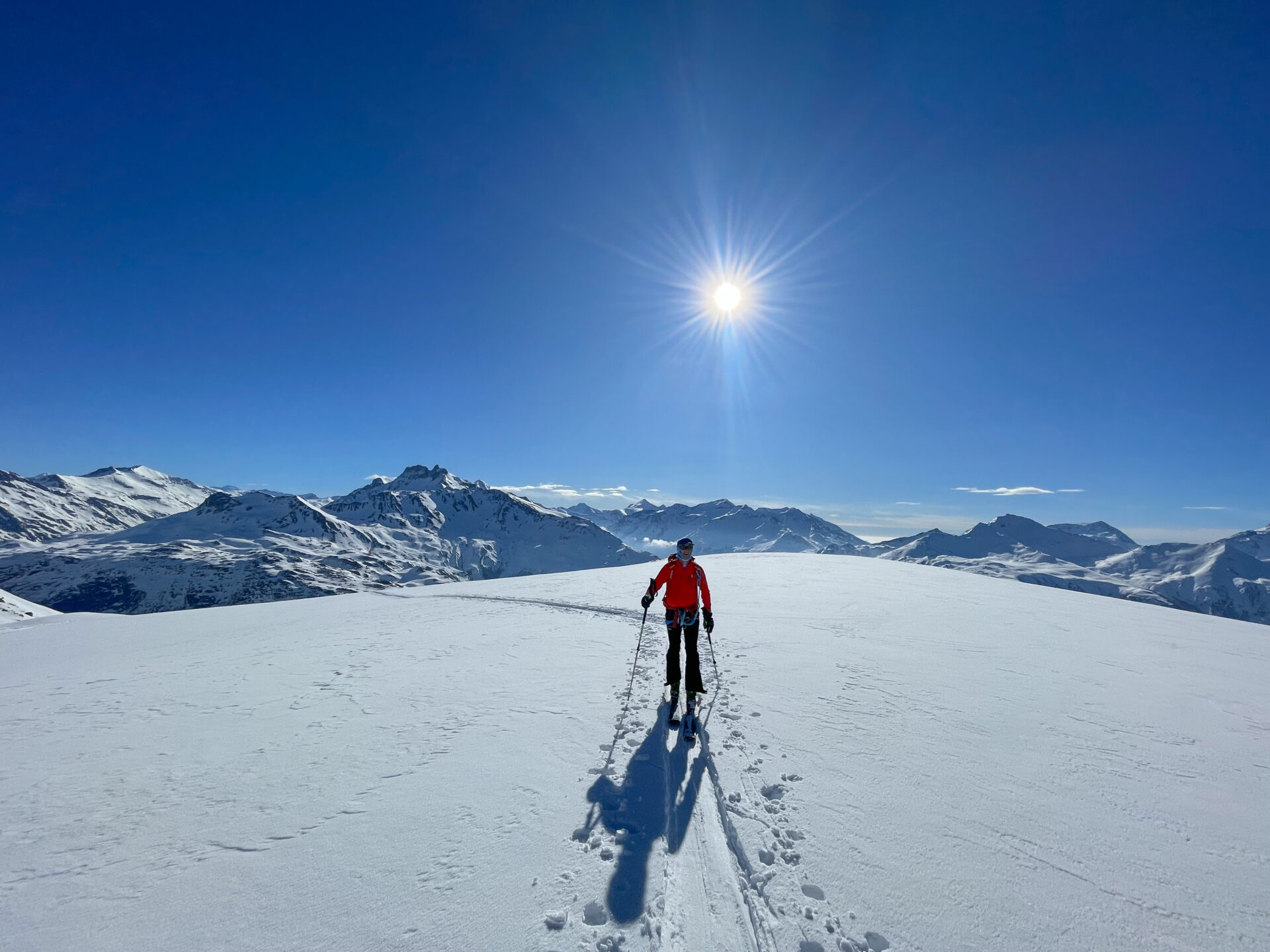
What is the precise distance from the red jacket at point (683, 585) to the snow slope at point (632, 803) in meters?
1.94

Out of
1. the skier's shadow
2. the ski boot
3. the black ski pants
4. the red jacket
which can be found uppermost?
the red jacket

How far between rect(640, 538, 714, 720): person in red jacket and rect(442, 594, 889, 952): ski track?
150cm

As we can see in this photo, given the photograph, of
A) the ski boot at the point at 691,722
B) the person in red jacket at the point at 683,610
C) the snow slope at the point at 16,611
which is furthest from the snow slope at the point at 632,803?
the snow slope at the point at 16,611

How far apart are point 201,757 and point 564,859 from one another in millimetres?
5826

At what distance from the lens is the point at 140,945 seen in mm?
3812

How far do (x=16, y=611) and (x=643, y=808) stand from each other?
1373 inches

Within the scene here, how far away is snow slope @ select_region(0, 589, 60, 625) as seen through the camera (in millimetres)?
19950

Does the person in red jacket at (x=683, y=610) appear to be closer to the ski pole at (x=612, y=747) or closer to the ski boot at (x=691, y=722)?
the ski boot at (x=691, y=722)

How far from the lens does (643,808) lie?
5.78 metres

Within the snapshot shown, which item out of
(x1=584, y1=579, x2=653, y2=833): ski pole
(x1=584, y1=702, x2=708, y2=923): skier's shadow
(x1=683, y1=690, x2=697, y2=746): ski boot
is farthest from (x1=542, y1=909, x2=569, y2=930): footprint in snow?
(x1=683, y1=690, x2=697, y2=746): ski boot

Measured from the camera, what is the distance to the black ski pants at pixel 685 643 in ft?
27.7

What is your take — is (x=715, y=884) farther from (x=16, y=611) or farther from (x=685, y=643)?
(x=16, y=611)

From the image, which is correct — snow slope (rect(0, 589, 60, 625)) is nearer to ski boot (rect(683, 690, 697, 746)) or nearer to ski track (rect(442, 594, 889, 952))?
ski boot (rect(683, 690, 697, 746))

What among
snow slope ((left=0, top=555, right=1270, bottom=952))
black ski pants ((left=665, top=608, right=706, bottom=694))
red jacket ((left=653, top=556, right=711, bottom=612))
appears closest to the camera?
Result: snow slope ((left=0, top=555, right=1270, bottom=952))
